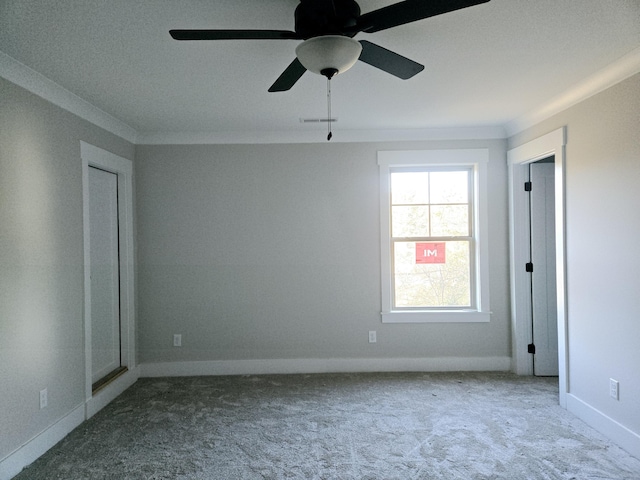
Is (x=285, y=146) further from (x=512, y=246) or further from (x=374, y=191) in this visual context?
(x=512, y=246)

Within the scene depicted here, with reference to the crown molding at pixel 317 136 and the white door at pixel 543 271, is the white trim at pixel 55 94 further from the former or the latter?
the white door at pixel 543 271

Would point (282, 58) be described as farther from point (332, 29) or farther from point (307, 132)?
point (307, 132)

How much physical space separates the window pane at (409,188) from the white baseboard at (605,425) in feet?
7.51

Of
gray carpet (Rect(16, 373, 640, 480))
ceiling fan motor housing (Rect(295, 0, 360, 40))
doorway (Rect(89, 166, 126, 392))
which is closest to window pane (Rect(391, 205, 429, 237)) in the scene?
gray carpet (Rect(16, 373, 640, 480))

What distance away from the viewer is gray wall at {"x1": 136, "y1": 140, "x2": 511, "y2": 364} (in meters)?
4.17

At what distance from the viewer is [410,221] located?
427cm

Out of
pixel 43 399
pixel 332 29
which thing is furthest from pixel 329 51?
pixel 43 399

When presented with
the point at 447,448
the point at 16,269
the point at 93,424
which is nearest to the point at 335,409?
the point at 447,448

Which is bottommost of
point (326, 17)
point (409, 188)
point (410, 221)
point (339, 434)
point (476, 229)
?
point (339, 434)

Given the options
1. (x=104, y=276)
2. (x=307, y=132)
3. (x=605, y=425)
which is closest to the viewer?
(x=605, y=425)

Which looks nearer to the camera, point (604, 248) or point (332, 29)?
point (332, 29)

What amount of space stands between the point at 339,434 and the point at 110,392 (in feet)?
7.13

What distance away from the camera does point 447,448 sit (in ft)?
8.67

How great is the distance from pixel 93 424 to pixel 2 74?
260 cm
